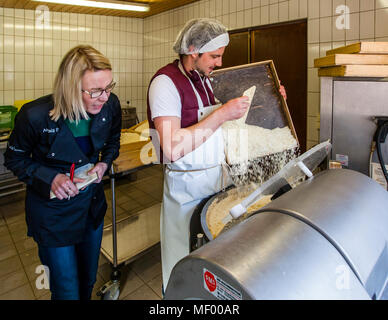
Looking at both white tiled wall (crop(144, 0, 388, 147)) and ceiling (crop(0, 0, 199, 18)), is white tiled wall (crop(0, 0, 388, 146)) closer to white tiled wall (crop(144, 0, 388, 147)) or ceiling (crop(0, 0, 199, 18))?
white tiled wall (crop(144, 0, 388, 147))

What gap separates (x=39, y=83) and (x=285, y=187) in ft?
14.5

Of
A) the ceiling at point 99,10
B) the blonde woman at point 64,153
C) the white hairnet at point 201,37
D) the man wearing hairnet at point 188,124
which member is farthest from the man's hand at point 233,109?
the ceiling at point 99,10

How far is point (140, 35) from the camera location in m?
5.13

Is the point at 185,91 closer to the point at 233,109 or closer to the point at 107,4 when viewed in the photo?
the point at 233,109

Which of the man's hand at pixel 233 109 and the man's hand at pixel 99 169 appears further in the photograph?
the man's hand at pixel 99 169

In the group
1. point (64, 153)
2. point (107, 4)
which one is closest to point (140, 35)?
point (107, 4)

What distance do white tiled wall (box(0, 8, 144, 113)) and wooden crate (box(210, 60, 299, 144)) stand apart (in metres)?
3.74

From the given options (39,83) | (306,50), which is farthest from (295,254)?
(39,83)

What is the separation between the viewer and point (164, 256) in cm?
152

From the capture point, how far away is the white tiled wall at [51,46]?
12.7 ft

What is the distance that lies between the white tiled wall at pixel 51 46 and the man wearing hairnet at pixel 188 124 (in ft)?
11.8

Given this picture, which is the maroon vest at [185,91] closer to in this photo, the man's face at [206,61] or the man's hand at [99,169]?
the man's face at [206,61]

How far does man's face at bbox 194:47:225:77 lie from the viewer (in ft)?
4.43

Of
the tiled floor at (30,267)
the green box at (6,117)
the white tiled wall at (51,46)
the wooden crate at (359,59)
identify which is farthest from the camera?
the white tiled wall at (51,46)
